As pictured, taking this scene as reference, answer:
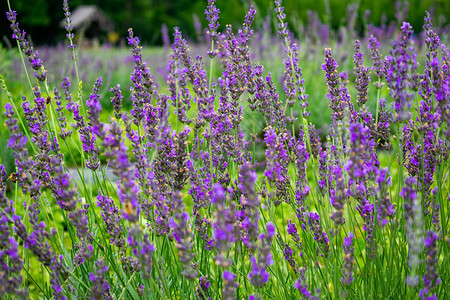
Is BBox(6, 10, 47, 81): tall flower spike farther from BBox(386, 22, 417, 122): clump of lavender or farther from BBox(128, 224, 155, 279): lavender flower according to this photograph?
BBox(386, 22, 417, 122): clump of lavender

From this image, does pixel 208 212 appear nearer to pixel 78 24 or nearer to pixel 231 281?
pixel 231 281

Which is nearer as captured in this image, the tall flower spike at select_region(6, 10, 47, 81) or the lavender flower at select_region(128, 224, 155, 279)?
the lavender flower at select_region(128, 224, 155, 279)

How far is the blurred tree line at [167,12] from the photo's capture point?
23.8 meters

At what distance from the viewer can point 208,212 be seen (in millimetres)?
1992

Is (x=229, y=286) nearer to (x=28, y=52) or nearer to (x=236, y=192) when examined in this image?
(x=236, y=192)

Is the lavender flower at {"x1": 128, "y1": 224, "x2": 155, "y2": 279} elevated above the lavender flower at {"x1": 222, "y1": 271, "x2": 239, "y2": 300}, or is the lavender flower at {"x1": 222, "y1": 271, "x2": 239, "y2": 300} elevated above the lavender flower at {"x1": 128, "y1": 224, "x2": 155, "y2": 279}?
the lavender flower at {"x1": 128, "y1": 224, "x2": 155, "y2": 279}

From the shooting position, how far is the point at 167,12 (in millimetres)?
38750

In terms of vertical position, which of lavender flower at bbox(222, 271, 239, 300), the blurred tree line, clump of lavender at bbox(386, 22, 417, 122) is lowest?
lavender flower at bbox(222, 271, 239, 300)

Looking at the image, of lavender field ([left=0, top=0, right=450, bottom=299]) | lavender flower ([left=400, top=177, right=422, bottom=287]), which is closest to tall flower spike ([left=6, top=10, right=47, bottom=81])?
lavender field ([left=0, top=0, right=450, bottom=299])

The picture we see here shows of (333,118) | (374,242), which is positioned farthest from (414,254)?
(333,118)

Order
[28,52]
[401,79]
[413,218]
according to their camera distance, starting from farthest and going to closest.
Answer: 1. [28,52]
2. [401,79]
3. [413,218]

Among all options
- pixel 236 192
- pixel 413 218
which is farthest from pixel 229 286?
pixel 236 192

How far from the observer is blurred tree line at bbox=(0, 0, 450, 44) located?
2384cm

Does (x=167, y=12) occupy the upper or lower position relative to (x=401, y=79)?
upper
